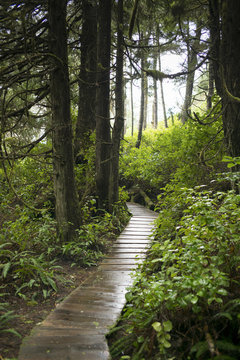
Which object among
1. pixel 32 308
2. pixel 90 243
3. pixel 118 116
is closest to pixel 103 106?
pixel 118 116

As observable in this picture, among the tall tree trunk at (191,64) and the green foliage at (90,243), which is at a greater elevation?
the tall tree trunk at (191,64)

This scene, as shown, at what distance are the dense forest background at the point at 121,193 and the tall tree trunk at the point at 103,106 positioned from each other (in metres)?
0.03

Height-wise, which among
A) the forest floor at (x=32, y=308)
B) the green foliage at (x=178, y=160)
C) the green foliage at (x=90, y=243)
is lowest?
the forest floor at (x=32, y=308)

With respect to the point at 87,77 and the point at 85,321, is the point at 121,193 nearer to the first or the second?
the point at 87,77

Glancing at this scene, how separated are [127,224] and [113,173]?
164 centimetres

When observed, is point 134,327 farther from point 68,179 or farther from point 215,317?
point 68,179

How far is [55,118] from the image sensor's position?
545 centimetres

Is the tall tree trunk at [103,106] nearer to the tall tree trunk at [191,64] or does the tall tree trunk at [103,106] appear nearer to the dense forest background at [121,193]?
the dense forest background at [121,193]

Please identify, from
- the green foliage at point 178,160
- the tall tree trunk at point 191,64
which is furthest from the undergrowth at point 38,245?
the tall tree trunk at point 191,64

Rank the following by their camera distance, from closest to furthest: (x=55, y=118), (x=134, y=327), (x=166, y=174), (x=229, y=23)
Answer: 1. (x=134, y=327)
2. (x=229, y=23)
3. (x=55, y=118)
4. (x=166, y=174)

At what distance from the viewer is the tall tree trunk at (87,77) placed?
9.53 meters

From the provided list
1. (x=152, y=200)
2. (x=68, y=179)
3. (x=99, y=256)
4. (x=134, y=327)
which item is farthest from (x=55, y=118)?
(x=152, y=200)

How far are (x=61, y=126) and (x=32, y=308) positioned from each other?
3.24 metres

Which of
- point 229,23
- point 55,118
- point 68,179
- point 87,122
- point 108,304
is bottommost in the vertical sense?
point 108,304
